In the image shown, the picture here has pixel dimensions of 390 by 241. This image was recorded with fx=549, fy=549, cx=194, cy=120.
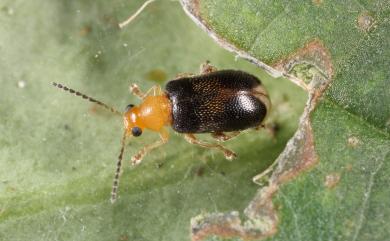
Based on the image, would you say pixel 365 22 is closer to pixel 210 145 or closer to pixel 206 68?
pixel 206 68

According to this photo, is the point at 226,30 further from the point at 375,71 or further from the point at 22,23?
the point at 22,23

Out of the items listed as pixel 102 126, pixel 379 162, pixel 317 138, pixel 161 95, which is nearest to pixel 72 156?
pixel 102 126

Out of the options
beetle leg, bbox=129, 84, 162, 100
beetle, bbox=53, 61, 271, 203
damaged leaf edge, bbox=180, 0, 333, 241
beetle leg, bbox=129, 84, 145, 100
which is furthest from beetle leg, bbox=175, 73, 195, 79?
damaged leaf edge, bbox=180, 0, 333, 241

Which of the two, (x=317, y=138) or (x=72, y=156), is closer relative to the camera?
(x=317, y=138)

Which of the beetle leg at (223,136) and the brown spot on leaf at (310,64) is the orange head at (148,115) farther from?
the brown spot on leaf at (310,64)

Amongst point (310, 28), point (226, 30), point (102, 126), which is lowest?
point (102, 126)

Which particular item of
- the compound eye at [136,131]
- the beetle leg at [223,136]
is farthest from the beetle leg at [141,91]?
the beetle leg at [223,136]
